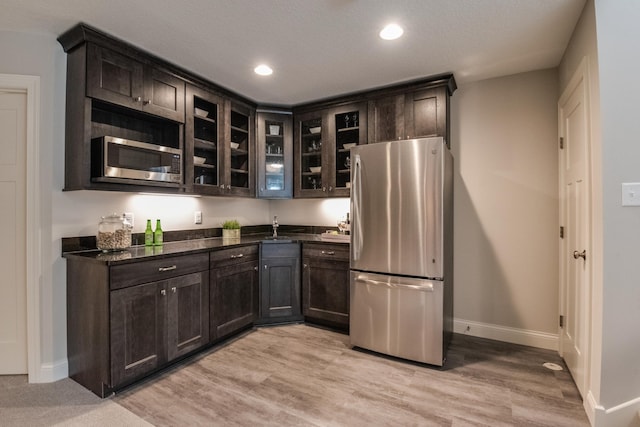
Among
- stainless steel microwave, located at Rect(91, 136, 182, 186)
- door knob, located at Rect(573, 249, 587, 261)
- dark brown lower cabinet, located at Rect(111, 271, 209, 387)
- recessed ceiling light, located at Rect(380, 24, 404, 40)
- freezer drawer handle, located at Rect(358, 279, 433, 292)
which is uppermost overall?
recessed ceiling light, located at Rect(380, 24, 404, 40)

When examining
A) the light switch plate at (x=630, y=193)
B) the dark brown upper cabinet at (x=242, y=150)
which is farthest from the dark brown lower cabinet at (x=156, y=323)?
the light switch plate at (x=630, y=193)

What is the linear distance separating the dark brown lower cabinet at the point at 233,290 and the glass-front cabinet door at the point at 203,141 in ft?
2.38

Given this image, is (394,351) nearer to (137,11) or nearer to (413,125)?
(413,125)

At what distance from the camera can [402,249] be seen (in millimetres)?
2562

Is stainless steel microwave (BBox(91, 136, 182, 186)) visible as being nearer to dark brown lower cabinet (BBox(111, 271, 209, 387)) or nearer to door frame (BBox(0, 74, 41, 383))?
door frame (BBox(0, 74, 41, 383))

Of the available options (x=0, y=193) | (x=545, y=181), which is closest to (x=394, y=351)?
(x=545, y=181)

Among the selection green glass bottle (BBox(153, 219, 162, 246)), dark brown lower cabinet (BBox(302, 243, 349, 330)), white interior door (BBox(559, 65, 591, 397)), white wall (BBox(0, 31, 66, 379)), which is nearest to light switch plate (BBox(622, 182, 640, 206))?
white interior door (BBox(559, 65, 591, 397))

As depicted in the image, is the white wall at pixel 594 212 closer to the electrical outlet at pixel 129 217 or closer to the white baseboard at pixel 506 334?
the white baseboard at pixel 506 334

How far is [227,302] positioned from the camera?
2.95 m

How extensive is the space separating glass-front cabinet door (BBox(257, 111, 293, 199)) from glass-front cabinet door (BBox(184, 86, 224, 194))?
1.96 ft

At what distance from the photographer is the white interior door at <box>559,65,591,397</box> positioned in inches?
79.1

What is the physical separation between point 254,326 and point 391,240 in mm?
1796

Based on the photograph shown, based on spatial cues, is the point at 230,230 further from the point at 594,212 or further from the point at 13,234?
the point at 594,212

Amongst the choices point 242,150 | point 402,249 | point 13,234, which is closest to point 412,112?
point 402,249
